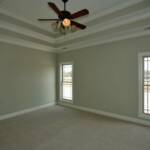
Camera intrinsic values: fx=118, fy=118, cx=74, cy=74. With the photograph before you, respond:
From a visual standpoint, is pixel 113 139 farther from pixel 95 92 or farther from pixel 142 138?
pixel 95 92

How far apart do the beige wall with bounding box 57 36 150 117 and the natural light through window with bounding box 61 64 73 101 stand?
0.43 metres

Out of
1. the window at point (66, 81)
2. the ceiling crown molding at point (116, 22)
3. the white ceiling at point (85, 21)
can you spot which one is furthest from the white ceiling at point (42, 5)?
the window at point (66, 81)

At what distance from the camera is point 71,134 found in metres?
2.87

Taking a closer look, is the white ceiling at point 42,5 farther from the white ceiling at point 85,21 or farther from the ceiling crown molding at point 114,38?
the ceiling crown molding at point 114,38

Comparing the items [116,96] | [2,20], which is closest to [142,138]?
[116,96]

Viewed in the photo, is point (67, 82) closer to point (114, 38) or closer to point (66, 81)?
point (66, 81)

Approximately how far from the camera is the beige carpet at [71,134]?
2.41 metres

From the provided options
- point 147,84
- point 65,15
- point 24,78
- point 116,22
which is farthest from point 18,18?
point 147,84

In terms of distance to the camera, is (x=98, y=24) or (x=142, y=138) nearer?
(x=142, y=138)

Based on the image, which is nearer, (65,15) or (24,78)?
(65,15)

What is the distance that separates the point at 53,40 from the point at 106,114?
3.28 meters

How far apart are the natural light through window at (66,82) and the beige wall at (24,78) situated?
1.56 ft

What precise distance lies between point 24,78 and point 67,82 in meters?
1.91

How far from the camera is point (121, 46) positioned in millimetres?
3779
